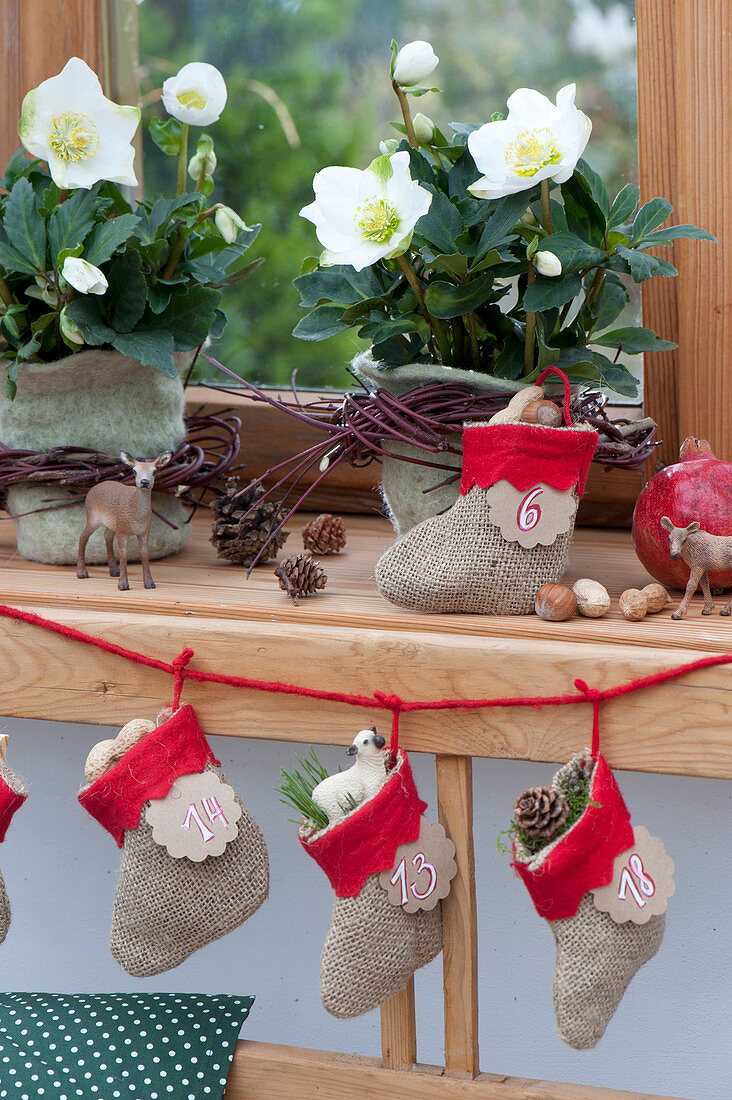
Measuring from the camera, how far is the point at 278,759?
1.02 m

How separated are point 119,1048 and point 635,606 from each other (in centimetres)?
53

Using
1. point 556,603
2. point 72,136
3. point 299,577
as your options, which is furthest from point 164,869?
point 72,136

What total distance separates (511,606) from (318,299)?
27cm

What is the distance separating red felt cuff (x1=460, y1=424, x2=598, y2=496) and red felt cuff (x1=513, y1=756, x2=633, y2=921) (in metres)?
0.19

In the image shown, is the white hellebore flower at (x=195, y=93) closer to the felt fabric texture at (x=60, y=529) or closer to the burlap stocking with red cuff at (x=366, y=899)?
the felt fabric texture at (x=60, y=529)

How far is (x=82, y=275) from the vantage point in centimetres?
72

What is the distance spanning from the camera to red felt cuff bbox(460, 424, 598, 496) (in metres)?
0.67

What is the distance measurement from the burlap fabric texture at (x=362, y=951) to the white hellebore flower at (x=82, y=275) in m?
0.45

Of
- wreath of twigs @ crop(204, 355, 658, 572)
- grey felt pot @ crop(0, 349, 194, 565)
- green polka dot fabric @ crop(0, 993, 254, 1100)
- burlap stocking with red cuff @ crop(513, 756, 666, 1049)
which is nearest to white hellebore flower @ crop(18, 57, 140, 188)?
grey felt pot @ crop(0, 349, 194, 565)

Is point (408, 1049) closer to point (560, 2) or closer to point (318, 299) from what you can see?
point (318, 299)

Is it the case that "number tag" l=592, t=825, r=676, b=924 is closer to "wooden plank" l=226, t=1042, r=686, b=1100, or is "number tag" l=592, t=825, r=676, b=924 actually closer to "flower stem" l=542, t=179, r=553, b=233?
"wooden plank" l=226, t=1042, r=686, b=1100

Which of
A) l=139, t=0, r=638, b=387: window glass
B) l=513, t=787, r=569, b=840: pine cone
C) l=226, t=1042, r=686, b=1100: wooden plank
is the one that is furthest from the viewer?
l=139, t=0, r=638, b=387: window glass

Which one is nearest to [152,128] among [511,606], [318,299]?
[318,299]

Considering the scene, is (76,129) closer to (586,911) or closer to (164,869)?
(164,869)
